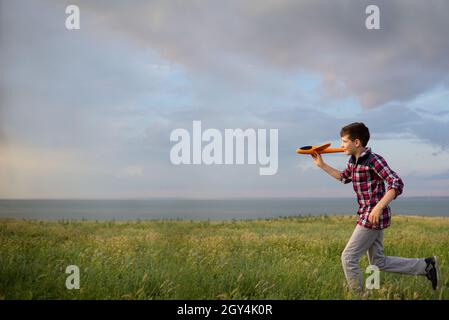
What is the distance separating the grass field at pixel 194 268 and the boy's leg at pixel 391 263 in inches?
6.8

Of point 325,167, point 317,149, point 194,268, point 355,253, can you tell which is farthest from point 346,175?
point 194,268

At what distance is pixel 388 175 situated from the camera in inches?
190

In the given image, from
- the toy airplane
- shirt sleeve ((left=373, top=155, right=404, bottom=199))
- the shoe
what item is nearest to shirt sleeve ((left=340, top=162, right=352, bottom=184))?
the toy airplane

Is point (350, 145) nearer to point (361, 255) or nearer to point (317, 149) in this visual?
point (317, 149)

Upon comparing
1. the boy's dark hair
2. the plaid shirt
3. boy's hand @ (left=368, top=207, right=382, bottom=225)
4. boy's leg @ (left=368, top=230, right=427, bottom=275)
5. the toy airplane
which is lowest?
A: boy's leg @ (left=368, top=230, right=427, bottom=275)

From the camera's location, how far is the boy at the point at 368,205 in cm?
484

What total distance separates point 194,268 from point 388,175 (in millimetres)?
2633

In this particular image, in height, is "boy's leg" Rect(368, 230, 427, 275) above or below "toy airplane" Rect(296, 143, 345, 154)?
below

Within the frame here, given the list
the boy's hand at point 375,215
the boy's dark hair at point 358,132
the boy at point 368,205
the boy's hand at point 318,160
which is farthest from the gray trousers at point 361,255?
the boy's dark hair at point 358,132

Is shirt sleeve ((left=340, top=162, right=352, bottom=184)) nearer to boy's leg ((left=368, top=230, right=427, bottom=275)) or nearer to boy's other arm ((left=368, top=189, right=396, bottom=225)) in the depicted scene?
boy's other arm ((left=368, top=189, right=396, bottom=225))

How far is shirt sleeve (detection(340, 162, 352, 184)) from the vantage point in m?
5.30
